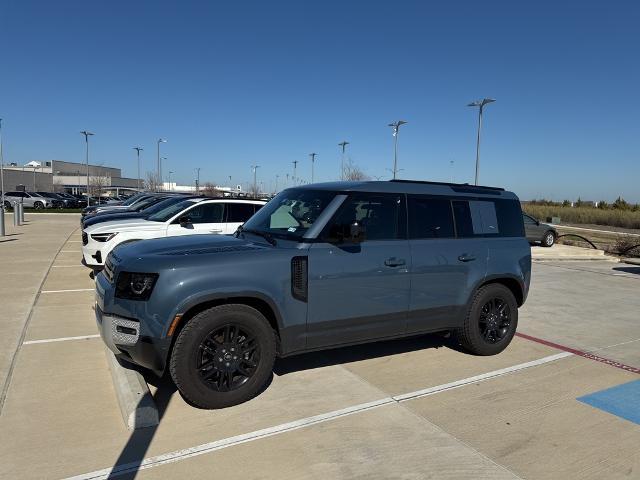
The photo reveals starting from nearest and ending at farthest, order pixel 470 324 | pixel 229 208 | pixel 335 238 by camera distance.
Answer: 1. pixel 335 238
2. pixel 470 324
3. pixel 229 208

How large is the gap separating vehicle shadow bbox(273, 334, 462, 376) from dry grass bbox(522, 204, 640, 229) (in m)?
45.4

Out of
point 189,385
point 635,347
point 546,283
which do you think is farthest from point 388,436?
point 546,283

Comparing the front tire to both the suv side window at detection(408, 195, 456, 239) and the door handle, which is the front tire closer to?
the door handle

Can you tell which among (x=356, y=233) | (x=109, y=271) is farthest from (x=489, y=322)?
(x=109, y=271)

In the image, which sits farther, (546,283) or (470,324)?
(546,283)

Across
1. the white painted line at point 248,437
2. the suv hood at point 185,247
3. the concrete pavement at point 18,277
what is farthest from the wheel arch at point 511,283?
the concrete pavement at point 18,277

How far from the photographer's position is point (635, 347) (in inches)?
245

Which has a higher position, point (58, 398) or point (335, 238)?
point (335, 238)

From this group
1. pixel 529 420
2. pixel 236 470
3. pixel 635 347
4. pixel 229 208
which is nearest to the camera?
pixel 236 470

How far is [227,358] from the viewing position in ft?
13.4

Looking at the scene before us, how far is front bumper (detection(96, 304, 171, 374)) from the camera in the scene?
3.84 meters

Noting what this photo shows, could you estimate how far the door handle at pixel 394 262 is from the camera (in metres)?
4.80

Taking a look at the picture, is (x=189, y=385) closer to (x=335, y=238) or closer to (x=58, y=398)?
(x=58, y=398)

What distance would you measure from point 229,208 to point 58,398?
18.7ft
